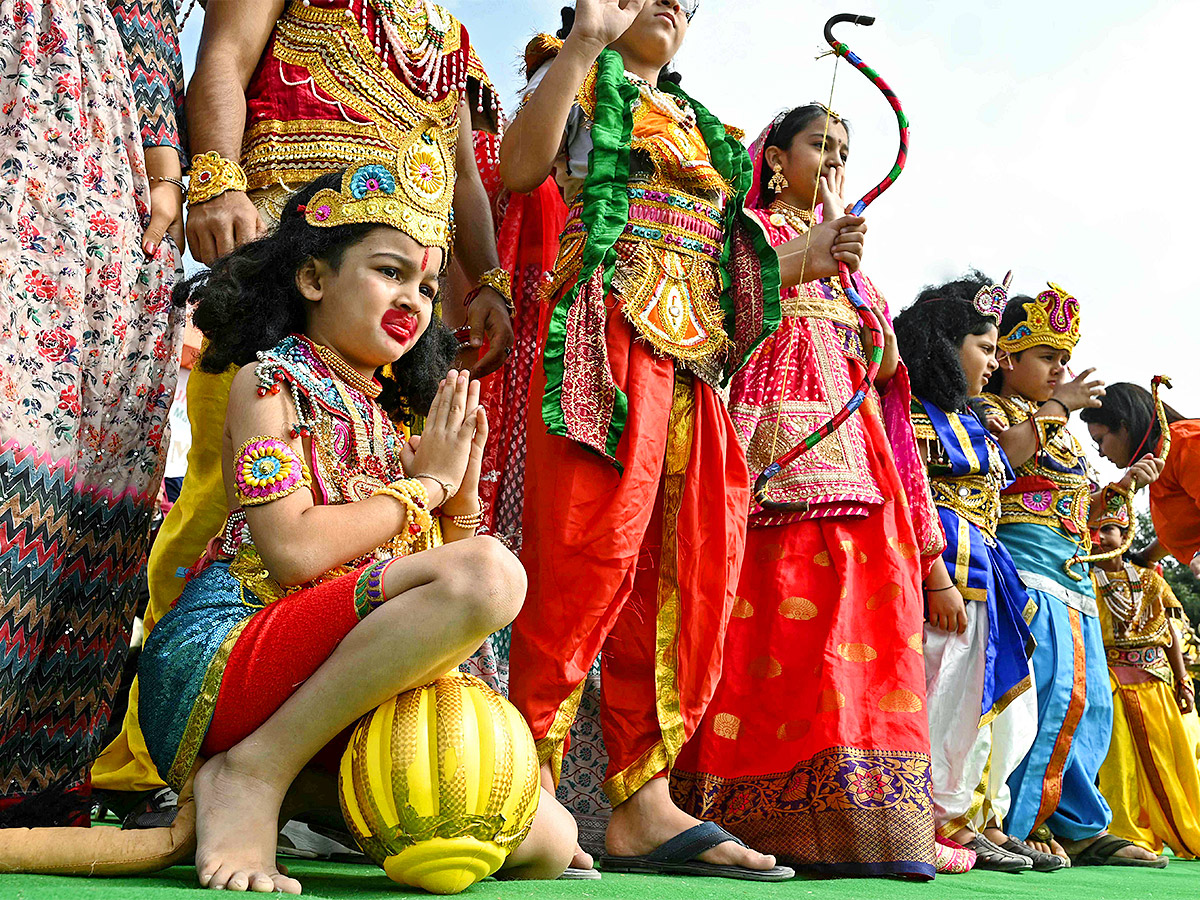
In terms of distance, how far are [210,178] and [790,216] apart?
181 cm

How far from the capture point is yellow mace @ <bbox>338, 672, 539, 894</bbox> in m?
1.72

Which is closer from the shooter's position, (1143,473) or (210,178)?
(210,178)

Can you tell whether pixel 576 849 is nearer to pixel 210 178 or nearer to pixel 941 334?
pixel 210 178

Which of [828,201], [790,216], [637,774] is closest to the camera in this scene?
[637,774]

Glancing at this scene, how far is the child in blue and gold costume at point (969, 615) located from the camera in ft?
12.9

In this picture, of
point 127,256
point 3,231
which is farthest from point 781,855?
point 3,231

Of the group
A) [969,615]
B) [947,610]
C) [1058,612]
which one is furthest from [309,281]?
[1058,612]

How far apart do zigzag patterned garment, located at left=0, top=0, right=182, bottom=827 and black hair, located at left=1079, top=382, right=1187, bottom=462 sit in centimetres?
507

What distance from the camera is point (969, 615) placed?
4.13m

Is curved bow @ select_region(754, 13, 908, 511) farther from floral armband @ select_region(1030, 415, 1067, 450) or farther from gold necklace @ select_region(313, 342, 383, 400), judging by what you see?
floral armband @ select_region(1030, 415, 1067, 450)

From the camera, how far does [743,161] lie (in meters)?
3.00

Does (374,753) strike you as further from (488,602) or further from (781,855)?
(781,855)

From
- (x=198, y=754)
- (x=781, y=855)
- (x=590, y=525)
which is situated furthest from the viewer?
(x=781, y=855)

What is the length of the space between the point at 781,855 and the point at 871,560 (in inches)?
30.6
